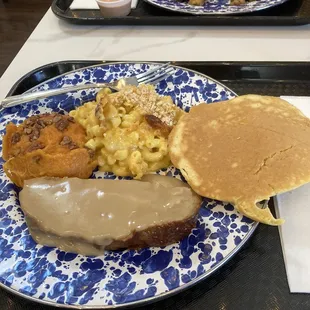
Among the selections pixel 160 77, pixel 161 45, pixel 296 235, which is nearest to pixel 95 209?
pixel 296 235

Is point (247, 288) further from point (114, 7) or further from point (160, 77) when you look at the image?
point (114, 7)

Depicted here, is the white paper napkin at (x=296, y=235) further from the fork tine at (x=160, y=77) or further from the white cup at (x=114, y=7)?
the white cup at (x=114, y=7)

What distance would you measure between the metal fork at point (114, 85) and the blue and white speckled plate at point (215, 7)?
0.56 metres

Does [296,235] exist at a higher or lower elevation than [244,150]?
lower

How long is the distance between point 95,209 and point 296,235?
0.58m

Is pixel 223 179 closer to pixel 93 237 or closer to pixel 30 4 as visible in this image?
pixel 93 237

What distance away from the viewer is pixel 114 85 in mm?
1618

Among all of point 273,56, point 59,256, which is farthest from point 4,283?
point 273,56

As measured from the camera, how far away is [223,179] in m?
1.19

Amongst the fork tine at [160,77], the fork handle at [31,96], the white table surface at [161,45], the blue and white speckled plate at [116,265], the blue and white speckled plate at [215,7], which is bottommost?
the blue and white speckled plate at [116,265]

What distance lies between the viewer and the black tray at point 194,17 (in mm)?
2023

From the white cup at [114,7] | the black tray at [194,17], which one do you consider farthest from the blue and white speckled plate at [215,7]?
the white cup at [114,7]

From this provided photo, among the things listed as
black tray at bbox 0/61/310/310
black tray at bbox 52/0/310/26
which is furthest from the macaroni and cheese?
black tray at bbox 52/0/310/26

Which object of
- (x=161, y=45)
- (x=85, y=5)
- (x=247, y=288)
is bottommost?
(x=247, y=288)
